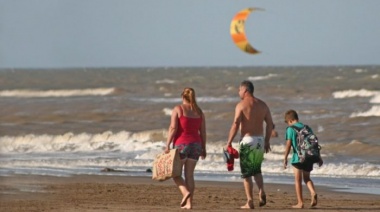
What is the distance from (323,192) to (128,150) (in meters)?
9.55

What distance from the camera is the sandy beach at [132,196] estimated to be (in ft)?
36.4

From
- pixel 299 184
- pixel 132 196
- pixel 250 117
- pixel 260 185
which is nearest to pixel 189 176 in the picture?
pixel 260 185

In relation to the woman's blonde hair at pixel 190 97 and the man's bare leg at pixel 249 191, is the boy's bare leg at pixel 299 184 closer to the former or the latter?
the man's bare leg at pixel 249 191

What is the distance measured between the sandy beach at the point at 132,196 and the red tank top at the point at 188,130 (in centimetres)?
79

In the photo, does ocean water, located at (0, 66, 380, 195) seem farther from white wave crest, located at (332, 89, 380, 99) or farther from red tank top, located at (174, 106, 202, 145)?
red tank top, located at (174, 106, 202, 145)

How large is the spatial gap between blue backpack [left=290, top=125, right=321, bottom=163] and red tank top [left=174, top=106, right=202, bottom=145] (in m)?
1.13

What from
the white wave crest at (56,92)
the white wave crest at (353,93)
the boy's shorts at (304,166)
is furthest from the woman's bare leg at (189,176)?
the white wave crest at (56,92)

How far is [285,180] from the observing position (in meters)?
15.7

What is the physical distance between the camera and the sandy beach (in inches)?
437

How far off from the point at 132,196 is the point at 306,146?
2.90 meters

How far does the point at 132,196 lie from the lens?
12.8 meters

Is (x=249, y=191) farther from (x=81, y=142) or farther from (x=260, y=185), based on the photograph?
(x=81, y=142)

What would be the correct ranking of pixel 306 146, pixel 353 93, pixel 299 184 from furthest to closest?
pixel 353 93
pixel 299 184
pixel 306 146

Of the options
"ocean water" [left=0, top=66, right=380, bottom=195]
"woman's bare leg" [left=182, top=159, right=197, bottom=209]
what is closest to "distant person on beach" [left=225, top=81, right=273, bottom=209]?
"woman's bare leg" [left=182, top=159, right=197, bottom=209]
